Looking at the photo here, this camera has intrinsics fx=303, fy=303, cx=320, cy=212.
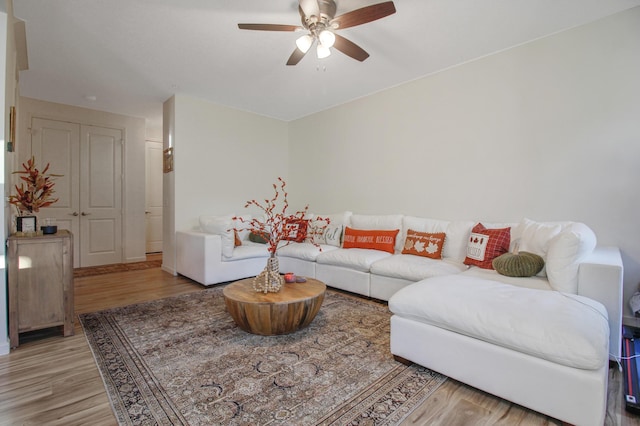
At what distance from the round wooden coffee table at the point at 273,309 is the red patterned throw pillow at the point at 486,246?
155cm

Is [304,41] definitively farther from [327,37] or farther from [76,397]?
[76,397]

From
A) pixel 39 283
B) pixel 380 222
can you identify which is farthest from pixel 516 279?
pixel 39 283

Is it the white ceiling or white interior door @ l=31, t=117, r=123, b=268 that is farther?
white interior door @ l=31, t=117, r=123, b=268

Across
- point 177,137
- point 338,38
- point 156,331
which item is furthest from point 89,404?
point 177,137

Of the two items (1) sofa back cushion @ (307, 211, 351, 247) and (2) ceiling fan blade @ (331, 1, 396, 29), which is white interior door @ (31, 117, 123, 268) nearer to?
(1) sofa back cushion @ (307, 211, 351, 247)

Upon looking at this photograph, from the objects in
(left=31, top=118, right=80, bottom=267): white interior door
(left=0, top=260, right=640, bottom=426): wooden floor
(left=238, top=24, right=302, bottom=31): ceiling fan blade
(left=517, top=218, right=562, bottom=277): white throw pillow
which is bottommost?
(left=0, top=260, right=640, bottom=426): wooden floor

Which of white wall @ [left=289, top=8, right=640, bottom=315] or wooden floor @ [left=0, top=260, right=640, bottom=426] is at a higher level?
white wall @ [left=289, top=8, right=640, bottom=315]

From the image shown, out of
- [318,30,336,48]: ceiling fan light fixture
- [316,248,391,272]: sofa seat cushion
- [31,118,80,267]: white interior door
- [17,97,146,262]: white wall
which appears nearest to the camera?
[318,30,336,48]: ceiling fan light fixture

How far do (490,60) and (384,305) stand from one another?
9.35 ft

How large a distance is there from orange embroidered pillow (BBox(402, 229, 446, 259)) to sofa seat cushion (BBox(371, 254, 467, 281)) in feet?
0.27

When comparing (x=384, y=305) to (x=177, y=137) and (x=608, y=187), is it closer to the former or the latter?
(x=608, y=187)

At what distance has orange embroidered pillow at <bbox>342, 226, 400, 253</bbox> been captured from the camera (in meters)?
3.67

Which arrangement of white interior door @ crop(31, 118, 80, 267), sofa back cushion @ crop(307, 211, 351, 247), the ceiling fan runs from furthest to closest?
1. white interior door @ crop(31, 118, 80, 267)
2. sofa back cushion @ crop(307, 211, 351, 247)
3. the ceiling fan

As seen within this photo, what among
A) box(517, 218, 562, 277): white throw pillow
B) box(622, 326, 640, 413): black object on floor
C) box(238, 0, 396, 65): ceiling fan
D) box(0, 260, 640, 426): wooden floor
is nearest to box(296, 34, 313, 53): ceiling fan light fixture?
box(238, 0, 396, 65): ceiling fan
